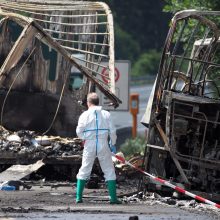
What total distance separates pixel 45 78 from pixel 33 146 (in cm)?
257

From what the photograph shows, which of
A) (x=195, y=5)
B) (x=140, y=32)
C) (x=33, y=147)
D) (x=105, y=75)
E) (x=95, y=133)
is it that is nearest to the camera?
(x=95, y=133)

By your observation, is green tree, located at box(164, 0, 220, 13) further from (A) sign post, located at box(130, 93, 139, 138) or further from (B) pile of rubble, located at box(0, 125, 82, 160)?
(A) sign post, located at box(130, 93, 139, 138)

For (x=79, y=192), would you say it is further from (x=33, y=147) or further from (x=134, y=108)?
(x=134, y=108)

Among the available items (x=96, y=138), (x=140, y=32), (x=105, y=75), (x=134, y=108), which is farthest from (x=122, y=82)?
(x=140, y=32)

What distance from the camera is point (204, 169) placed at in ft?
61.0

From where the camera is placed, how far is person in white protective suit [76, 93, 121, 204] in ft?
57.2

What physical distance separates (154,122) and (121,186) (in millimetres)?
3218

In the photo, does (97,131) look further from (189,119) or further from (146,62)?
(146,62)

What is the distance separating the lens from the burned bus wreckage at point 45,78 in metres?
23.0

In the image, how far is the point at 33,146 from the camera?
22.8 m

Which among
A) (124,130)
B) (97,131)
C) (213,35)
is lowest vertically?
(124,130)

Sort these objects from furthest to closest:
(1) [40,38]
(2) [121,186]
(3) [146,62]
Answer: (3) [146,62] → (1) [40,38] → (2) [121,186]

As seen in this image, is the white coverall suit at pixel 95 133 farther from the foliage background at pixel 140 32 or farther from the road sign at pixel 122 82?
the foliage background at pixel 140 32

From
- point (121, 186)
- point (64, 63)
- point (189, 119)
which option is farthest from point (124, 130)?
point (189, 119)
